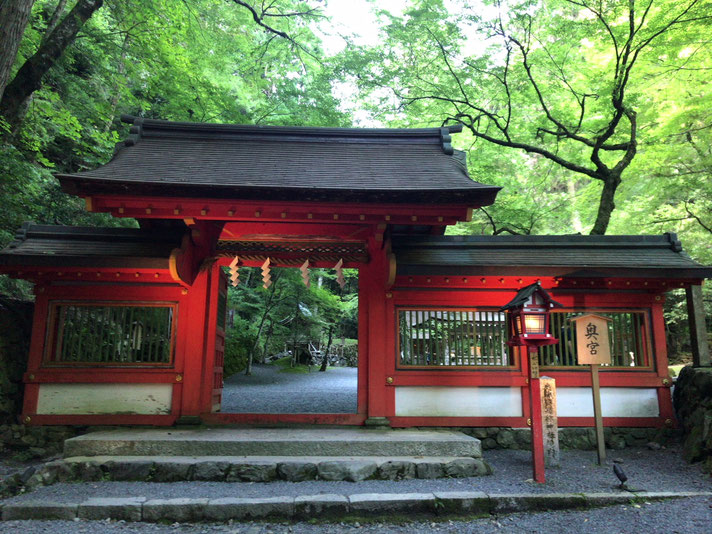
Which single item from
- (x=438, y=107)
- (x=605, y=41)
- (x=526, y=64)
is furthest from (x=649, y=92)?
(x=438, y=107)

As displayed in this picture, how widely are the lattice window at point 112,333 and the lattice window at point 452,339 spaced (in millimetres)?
3478

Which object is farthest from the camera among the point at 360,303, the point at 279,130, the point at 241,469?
the point at 279,130

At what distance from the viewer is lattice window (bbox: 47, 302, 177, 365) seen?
607 centimetres

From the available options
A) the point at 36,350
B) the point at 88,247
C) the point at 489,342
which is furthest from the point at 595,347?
the point at 36,350

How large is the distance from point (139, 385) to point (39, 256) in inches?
86.2

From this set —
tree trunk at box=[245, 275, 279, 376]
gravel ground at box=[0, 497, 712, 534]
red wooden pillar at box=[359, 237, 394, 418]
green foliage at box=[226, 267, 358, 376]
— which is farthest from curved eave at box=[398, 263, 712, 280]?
tree trunk at box=[245, 275, 279, 376]

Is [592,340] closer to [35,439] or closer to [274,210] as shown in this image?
[274,210]

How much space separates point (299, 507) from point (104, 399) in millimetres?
3666

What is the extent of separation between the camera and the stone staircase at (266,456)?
4602mm

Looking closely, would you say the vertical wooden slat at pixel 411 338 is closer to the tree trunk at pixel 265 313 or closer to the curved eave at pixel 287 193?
the curved eave at pixel 287 193

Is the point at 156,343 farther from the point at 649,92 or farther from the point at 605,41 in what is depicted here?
the point at 649,92

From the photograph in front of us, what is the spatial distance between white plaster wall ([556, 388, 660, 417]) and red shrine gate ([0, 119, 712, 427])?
19mm

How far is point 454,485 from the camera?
14.7 ft

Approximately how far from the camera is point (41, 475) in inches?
177
